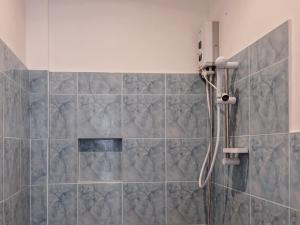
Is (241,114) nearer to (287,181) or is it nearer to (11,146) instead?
(287,181)

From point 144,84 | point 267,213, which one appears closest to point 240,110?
point 267,213

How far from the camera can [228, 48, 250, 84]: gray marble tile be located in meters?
1.94

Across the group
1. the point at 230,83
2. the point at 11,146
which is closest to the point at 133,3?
the point at 230,83

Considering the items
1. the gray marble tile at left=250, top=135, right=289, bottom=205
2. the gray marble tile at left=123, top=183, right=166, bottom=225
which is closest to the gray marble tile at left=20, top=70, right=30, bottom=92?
the gray marble tile at left=123, top=183, right=166, bottom=225

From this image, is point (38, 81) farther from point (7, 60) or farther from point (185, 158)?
point (185, 158)

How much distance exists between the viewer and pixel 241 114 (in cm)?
201

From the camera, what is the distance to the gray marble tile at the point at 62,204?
8.14ft

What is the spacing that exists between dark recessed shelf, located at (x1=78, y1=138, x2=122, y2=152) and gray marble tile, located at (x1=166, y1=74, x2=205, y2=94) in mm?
524

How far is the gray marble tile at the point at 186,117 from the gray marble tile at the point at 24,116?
95 centimetres

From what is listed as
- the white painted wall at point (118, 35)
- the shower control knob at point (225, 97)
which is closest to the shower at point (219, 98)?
the shower control knob at point (225, 97)

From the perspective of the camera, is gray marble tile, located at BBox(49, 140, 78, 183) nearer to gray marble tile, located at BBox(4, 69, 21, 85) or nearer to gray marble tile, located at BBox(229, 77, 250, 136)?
gray marble tile, located at BBox(4, 69, 21, 85)

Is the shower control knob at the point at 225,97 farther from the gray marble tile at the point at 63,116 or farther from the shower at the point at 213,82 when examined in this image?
the gray marble tile at the point at 63,116

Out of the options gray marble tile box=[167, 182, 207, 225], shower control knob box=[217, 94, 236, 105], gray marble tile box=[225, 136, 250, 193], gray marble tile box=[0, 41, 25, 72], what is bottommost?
gray marble tile box=[167, 182, 207, 225]

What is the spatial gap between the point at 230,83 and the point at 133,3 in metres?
0.97
